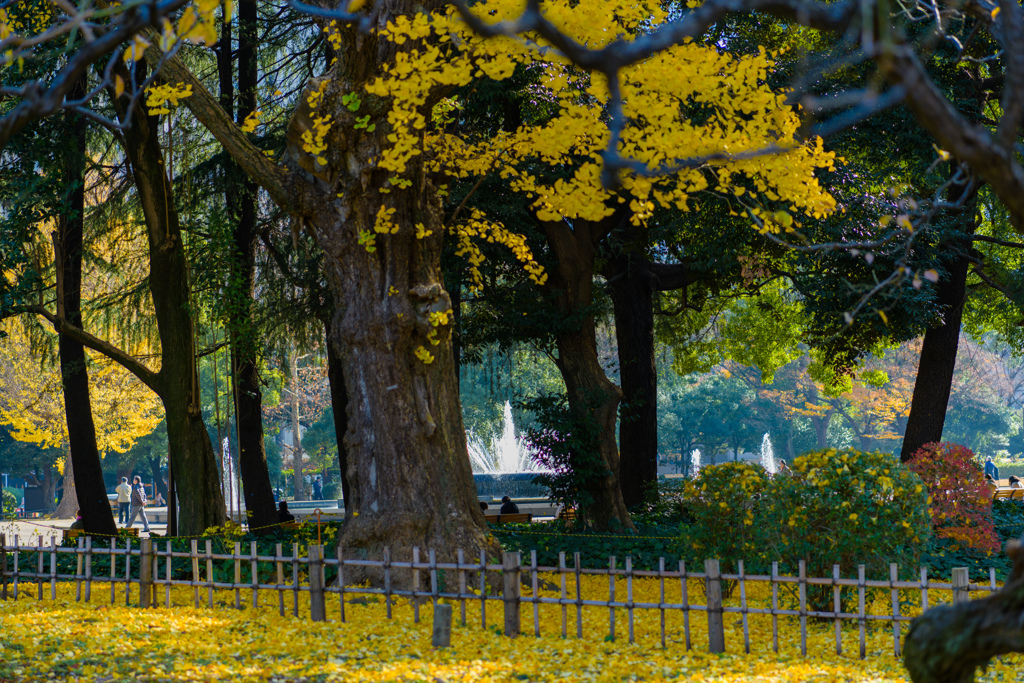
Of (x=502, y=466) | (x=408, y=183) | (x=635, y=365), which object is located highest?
(x=408, y=183)

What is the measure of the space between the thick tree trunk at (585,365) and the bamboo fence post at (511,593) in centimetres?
576

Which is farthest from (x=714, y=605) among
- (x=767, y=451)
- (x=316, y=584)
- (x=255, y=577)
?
(x=767, y=451)

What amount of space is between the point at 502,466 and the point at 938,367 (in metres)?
22.3

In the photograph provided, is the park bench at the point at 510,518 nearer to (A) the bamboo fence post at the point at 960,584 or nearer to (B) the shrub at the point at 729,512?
(B) the shrub at the point at 729,512

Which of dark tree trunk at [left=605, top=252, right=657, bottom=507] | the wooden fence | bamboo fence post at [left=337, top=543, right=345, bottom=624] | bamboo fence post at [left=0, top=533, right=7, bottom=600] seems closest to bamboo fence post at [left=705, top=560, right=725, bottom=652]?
the wooden fence

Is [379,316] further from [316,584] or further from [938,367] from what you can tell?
[938,367]

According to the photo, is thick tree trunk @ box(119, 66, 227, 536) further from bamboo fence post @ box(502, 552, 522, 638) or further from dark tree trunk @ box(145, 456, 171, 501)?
dark tree trunk @ box(145, 456, 171, 501)

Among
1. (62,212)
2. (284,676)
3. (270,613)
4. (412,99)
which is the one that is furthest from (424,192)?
(62,212)

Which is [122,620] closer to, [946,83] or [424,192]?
[424,192]

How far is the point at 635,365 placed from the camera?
16.8 metres

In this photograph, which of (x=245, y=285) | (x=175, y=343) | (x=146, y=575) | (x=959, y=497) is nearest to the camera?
(x=146, y=575)

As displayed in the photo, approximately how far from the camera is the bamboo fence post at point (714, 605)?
7.10 metres

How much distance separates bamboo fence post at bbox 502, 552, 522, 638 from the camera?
297 inches

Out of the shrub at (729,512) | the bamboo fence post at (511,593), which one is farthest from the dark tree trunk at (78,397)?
the shrub at (729,512)
